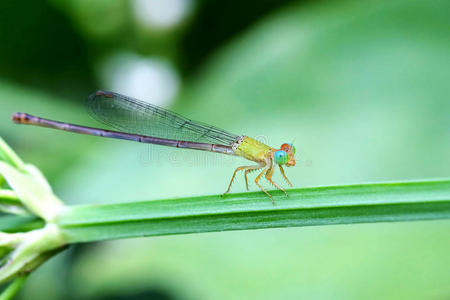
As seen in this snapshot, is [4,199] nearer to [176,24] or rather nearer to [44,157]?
[44,157]

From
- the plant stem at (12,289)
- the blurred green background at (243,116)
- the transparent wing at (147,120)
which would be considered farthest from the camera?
the transparent wing at (147,120)

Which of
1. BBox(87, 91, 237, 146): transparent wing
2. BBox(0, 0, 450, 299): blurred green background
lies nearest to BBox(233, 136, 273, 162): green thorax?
BBox(87, 91, 237, 146): transparent wing

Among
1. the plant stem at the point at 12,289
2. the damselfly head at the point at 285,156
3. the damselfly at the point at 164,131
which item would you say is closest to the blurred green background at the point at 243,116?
the damselfly at the point at 164,131

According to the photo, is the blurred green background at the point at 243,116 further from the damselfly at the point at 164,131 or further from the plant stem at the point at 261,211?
the plant stem at the point at 261,211

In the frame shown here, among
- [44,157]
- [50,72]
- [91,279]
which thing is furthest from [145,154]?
[50,72]

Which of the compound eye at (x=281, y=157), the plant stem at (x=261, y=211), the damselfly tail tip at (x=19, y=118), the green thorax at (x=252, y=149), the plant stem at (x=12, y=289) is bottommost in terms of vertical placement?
the plant stem at (x=12, y=289)

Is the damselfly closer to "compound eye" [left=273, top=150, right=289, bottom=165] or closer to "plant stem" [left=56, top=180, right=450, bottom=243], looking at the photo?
"compound eye" [left=273, top=150, right=289, bottom=165]

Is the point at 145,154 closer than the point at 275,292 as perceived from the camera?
No
